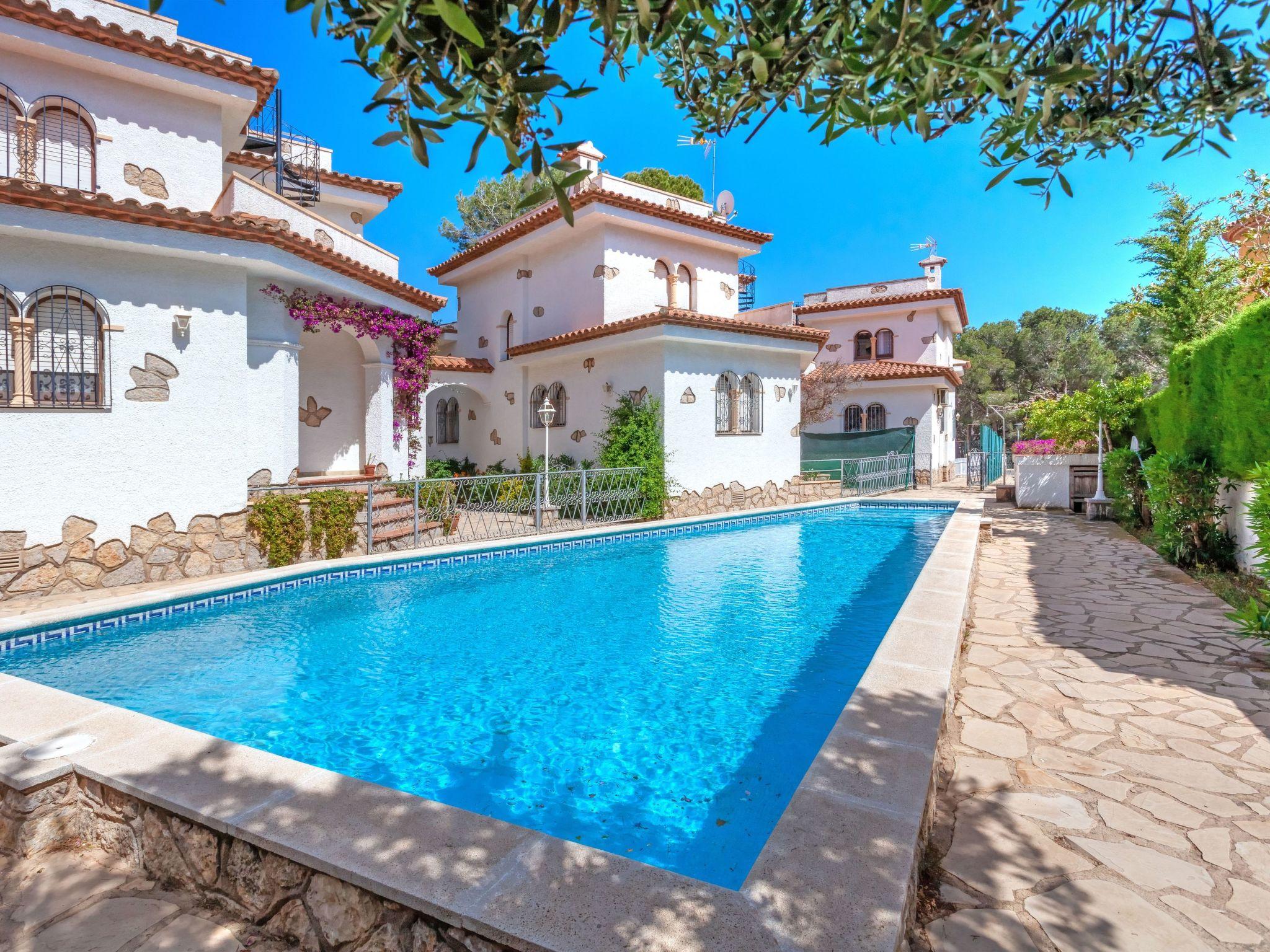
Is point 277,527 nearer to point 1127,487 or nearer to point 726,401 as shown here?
point 726,401

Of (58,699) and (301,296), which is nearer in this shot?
(58,699)

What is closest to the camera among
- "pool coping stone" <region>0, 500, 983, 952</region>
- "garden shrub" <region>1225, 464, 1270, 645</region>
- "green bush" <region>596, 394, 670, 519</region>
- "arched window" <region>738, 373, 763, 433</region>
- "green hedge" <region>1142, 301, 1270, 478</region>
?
"pool coping stone" <region>0, 500, 983, 952</region>

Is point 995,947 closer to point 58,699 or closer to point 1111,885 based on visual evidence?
point 1111,885

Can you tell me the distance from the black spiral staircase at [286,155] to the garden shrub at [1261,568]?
47.4ft

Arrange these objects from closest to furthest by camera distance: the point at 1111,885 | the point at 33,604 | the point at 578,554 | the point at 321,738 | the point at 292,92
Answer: the point at 1111,885 → the point at 321,738 → the point at 33,604 → the point at 578,554 → the point at 292,92

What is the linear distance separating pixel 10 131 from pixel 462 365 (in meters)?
10.2

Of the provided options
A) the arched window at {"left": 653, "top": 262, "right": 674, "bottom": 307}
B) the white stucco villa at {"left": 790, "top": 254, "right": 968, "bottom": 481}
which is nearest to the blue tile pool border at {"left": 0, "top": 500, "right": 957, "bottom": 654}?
the arched window at {"left": 653, "top": 262, "right": 674, "bottom": 307}

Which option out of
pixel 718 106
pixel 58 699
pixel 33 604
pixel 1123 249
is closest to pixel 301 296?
pixel 33 604

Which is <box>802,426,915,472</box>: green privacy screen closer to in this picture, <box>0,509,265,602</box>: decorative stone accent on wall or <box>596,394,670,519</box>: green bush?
<box>596,394,670,519</box>: green bush

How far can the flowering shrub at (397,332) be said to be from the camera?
9727 mm

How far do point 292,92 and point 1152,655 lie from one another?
15743mm

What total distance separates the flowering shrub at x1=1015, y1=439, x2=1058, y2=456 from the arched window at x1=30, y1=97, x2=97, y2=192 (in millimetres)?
18947

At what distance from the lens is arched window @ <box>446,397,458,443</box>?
65.1 ft

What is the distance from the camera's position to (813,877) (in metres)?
2.11
